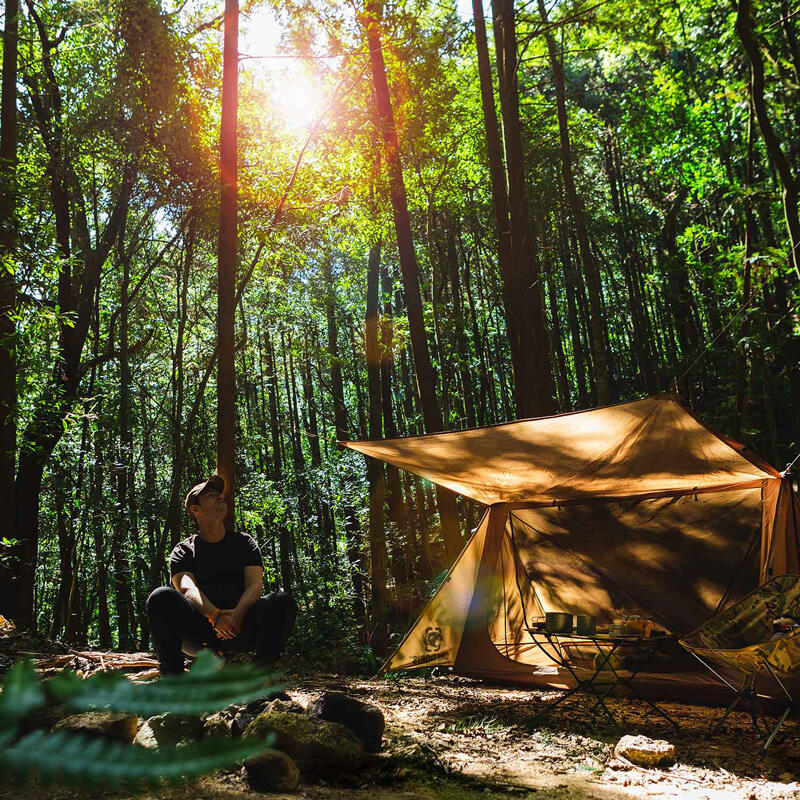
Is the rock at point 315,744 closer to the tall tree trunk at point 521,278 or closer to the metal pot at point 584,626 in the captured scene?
the metal pot at point 584,626

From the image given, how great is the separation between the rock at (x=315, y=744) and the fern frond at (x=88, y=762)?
2.01m

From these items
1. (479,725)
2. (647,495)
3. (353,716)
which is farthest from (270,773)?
(647,495)

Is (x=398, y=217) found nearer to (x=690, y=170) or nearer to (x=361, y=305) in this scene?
(x=690, y=170)

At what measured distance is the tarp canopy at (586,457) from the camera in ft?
11.2

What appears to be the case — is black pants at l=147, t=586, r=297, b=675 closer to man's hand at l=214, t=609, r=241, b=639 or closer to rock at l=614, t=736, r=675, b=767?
man's hand at l=214, t=609, r=241, b=639

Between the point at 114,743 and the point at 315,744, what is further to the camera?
the point at 315,744

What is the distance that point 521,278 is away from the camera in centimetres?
554

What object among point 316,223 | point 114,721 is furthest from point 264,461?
point 114,721

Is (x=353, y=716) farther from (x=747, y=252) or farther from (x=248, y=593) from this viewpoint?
(x=747, y=252)

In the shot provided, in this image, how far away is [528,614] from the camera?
4309 mm

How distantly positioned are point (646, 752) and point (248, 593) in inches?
59.2

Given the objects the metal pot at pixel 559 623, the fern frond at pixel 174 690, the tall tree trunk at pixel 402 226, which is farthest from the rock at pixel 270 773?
the tall tree trunk at pixel 402 226

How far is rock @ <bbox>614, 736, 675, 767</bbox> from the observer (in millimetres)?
2416

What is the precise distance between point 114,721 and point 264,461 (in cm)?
1186
